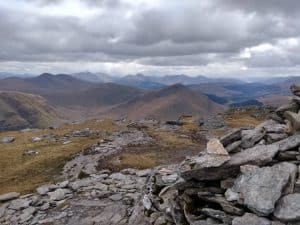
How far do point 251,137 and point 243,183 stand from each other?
5.08m

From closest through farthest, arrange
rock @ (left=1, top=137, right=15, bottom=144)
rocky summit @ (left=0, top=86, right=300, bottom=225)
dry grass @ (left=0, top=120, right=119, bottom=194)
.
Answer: rocky summit @ (left=0, top=86, right=300, bottom=225) → dry grass @ (left=0, top=120, right=119, bottom=194) → rock @ (left=1, top=137, right=15, bottom=144)

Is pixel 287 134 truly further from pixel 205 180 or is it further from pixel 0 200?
pixel 0 200

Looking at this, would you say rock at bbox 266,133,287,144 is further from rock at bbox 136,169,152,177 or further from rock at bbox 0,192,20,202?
rock at bbox 0,192,20,202

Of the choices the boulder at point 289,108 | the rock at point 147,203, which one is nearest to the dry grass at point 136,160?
the rock at point 147,203

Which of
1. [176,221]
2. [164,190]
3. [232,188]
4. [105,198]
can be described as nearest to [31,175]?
[105,198]

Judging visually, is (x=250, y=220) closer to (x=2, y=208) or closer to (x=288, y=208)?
(x=288, y=208)

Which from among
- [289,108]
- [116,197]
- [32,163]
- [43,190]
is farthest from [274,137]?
[32,163]

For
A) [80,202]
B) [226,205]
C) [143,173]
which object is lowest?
[80,202]

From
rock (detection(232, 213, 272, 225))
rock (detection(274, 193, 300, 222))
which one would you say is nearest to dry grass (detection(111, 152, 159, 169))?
rock (detection(232, 213, 272, 225))

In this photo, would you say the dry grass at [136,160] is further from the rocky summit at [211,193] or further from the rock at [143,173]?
the rocky summit at [211,193]

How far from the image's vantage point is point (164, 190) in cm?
2766

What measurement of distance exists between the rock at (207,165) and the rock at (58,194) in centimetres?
1631

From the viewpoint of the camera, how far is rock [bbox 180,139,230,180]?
2273cm

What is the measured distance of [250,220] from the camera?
64.8 feet
